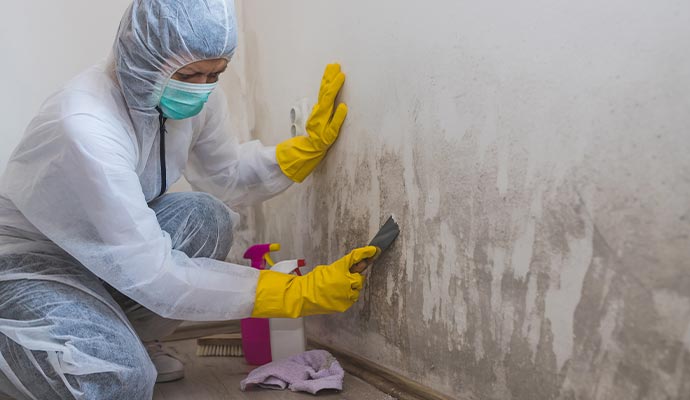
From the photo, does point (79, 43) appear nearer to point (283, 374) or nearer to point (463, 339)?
point (283, 374)

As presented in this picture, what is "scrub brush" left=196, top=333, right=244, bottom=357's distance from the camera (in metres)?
1.78

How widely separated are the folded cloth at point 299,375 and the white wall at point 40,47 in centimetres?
102

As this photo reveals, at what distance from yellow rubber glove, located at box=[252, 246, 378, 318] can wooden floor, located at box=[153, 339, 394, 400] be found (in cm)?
21

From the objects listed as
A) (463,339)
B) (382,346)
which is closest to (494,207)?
(463,339)

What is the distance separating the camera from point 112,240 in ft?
3.91

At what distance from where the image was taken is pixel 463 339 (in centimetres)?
118

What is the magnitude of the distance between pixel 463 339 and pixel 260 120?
1.14 m

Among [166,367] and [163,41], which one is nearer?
[163,41]

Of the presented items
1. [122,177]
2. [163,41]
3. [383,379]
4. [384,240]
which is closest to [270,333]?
[383,379]

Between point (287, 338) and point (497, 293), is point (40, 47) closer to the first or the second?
point (287, 338)

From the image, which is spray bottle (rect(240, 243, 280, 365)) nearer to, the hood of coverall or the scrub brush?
the scrub brush

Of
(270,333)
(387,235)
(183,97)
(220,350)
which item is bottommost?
(220,350)

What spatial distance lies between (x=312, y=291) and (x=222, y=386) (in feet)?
1.29

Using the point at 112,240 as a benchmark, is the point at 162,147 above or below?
above
